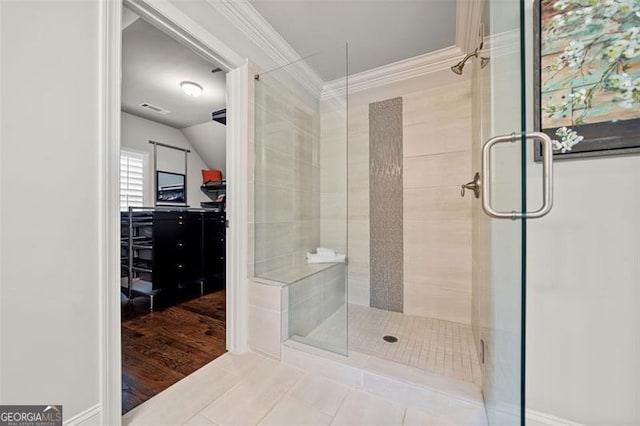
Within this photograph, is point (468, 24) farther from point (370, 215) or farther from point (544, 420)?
point (544, 420)

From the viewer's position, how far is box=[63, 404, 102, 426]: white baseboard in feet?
3.33

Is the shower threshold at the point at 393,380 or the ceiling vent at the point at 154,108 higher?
the ceiling vent at the point at 154,108

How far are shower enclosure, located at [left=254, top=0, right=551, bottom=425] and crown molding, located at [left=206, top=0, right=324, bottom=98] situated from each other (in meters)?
0.03

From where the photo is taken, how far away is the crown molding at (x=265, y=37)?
1706 mm

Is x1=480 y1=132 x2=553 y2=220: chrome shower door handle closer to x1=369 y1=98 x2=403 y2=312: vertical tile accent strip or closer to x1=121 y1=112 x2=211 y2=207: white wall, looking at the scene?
x1=369 y1=98 x2=403 y2=312: vertical tile accent strip

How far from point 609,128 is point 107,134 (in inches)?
81.1

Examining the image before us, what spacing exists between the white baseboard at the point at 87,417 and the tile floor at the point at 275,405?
152 mm

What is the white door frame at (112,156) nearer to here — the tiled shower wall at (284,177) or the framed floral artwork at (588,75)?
the tiled shower wall at (284,177)

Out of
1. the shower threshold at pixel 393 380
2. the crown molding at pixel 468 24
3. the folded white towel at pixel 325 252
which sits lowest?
the shower threshold at pixel 393 380

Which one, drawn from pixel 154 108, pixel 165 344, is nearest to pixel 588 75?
pixel 165 344

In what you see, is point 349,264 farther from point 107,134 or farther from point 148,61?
point 148,61

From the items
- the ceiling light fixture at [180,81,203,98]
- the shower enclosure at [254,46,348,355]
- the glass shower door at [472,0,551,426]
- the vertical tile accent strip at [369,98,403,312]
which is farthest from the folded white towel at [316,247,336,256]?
the ceiling light fixture at [180,81,203,98]

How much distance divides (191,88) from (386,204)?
2.59 meters

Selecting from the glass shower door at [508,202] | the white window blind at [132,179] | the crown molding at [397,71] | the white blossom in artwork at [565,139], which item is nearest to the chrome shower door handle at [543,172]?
the glass shower door at [508,202]
